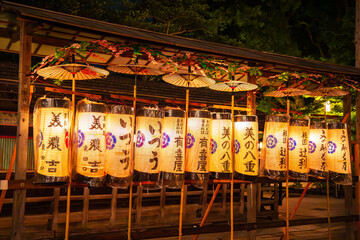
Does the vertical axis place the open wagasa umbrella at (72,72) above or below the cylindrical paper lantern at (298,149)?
above

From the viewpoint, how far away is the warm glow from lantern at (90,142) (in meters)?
4.85

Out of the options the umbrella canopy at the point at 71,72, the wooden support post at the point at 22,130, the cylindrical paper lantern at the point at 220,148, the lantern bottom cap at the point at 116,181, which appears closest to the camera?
the wooden support post at the point at 22,130

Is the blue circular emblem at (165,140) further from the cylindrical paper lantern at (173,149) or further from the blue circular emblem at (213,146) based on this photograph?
the blue circular emblem at (213,146)

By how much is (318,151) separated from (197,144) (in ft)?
9.44

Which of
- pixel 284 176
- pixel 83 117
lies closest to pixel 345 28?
pixel 284 176

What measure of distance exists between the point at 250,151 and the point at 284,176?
39.8 inches

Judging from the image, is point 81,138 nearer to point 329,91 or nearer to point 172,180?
point 172,180

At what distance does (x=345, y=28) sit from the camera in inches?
776

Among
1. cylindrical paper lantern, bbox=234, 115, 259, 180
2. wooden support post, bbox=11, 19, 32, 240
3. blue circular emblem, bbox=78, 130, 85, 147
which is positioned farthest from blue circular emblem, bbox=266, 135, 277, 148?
wooden support post, bbox=11, 19, 32, 240

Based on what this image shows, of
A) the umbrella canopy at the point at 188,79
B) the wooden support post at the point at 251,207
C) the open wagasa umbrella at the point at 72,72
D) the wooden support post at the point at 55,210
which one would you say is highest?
the umbrella canopy at the point at 188,79

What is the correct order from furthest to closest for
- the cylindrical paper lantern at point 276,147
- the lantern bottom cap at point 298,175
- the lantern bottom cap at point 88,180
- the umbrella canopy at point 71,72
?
the lantern bottom cap at point 298,175 < the cylindrical paper lantern at point 276,147 < the umbrella canopy at point 71,72 < the lantern bottom cap at point 88,180

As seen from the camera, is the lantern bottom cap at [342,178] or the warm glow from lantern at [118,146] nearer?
the warm glow from lantern at [118,146]

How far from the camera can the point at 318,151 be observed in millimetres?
6980

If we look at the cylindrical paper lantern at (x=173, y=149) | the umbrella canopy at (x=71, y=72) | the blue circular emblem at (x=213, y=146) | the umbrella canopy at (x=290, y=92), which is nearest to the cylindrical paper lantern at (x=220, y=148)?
the blue circular emblem at (x=213, y=146)
